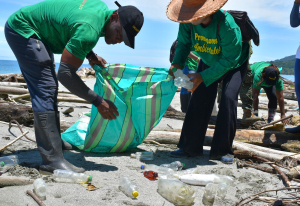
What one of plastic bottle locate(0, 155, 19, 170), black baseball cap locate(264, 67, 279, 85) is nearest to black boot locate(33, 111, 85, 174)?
plastic bottle locate(0, 155, 19, 170)

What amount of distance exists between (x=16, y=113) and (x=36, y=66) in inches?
80.2

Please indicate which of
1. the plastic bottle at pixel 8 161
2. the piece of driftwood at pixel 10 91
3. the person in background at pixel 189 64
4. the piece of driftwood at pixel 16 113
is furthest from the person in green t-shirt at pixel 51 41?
the piece of driftwood at pixel 10 91

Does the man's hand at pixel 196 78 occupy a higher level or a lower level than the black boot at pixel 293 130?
higher

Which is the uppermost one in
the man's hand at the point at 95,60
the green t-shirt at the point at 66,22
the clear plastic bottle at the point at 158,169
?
the green t-shirt at the point at 66,22

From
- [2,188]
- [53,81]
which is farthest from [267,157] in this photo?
[2,188]

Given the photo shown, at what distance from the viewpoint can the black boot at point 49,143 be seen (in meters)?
2.82

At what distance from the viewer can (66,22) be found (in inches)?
107

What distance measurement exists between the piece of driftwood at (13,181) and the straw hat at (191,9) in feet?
Answer: 6.94

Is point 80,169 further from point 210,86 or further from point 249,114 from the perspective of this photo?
point 249,114

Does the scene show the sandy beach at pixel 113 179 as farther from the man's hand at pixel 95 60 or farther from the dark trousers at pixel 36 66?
the man's hand at pixel 95 60

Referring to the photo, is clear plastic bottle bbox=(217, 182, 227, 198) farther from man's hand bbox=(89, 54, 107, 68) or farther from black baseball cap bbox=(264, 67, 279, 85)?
black baseball cap bbox=(264, 67, 279, 85)

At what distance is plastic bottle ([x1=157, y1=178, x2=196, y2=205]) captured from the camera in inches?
95.3

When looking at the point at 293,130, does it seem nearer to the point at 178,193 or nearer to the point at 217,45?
the point at 217,45

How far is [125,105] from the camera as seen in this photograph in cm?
346
